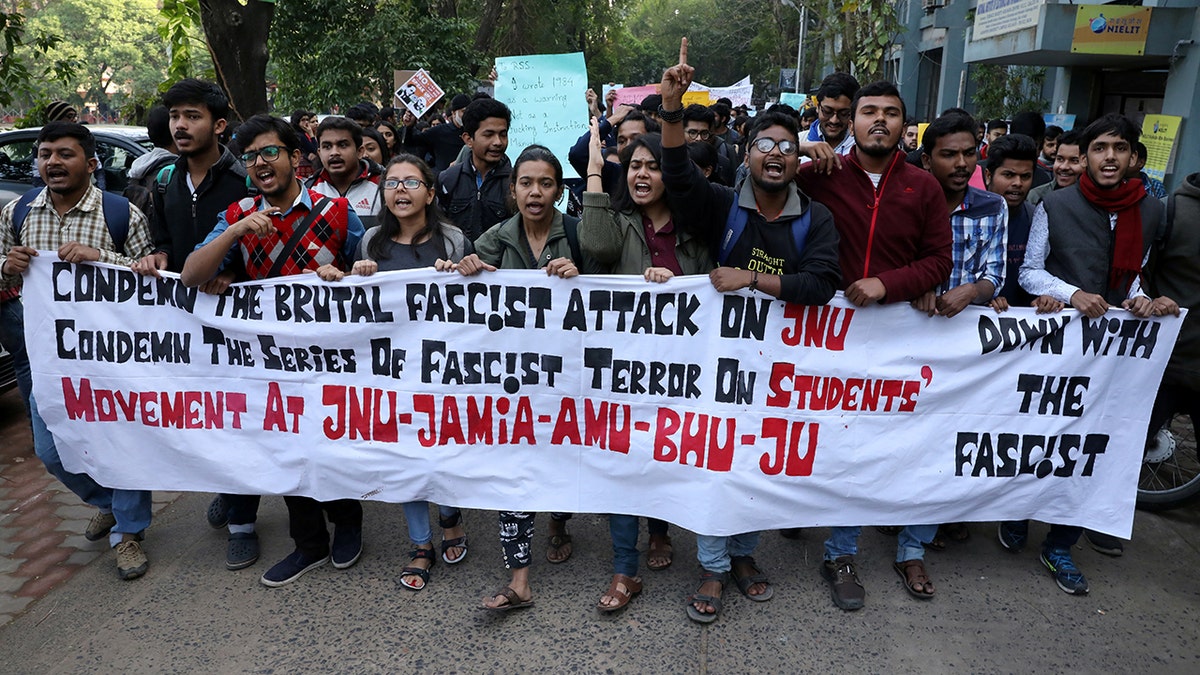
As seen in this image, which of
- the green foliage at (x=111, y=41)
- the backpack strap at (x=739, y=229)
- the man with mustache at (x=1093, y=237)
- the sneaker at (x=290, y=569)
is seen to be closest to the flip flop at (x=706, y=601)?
the backpack strap at (x=739, y=229)

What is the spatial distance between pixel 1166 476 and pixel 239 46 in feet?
26.7

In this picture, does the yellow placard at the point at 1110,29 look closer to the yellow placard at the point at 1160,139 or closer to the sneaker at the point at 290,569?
the yellow placard at the point at 1160,139

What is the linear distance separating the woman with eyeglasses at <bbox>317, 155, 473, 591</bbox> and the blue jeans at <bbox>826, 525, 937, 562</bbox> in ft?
5.54

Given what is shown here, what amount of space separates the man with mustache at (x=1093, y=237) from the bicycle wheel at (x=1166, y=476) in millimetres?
861

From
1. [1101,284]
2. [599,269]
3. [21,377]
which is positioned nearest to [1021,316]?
[1101,284]

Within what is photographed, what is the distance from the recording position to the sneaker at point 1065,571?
3768 millimetres

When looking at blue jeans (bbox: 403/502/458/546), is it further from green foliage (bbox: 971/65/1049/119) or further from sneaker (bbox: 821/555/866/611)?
green foliage (bbox: 971/65/1049/119)

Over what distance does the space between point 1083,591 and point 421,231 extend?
324cm

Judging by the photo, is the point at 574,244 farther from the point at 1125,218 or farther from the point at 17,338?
the point at 17,338

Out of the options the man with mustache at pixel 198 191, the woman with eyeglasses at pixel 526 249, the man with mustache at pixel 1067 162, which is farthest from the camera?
the man with mustache at pixel 1067 162

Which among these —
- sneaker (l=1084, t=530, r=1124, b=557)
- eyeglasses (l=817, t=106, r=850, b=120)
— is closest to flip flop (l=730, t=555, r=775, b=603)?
sneaker (l=1084, t=530, r=1124, b=557)

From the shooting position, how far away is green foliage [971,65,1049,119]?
620 inches

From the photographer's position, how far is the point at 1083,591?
12.3 feet

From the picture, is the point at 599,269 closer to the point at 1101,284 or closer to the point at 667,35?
the point at 1101,284
